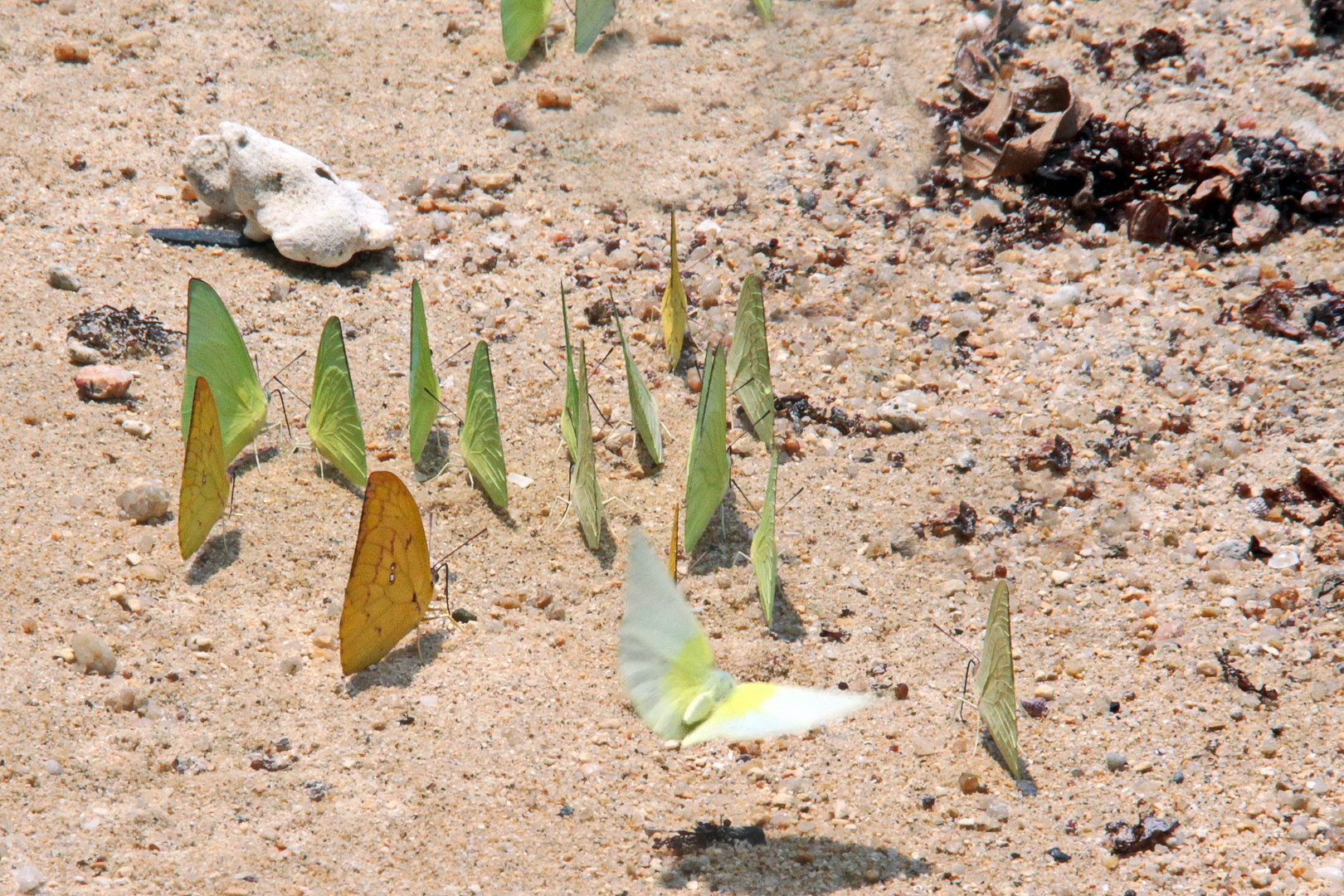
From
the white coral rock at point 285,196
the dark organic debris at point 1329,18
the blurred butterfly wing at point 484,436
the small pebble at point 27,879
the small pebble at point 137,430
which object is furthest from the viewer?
the dark organic debris at point 1329,18

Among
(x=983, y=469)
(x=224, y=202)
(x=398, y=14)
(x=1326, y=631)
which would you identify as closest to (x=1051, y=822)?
(x=1326, y=631)

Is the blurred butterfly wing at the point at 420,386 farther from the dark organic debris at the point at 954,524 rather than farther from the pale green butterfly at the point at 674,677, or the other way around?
the dark organic debris at the point at 954,524

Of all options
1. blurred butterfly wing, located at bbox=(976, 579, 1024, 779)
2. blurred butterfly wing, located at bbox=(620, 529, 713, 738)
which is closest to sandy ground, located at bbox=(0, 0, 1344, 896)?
blurred butterfly wing, located at bbox=(976, 579, 1024, 779)

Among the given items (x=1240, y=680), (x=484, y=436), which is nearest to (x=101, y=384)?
(x=484, y=436)

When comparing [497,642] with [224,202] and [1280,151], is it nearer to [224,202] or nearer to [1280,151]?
[224,202]

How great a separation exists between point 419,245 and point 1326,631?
3360 millimetres

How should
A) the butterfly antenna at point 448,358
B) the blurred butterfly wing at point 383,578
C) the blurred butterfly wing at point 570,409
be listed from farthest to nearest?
the butterfly antenna at point 448,358 → the blurred butterfly wing at point 570,409 → the blurred butterfly wing at point 383,578

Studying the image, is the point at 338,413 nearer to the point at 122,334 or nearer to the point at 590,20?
the point at 122,334

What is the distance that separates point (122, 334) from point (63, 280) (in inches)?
15.5

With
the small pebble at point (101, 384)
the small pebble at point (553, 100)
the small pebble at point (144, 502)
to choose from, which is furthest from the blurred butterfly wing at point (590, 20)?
the small pebble at point (144, 502)

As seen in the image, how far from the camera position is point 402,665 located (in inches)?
121

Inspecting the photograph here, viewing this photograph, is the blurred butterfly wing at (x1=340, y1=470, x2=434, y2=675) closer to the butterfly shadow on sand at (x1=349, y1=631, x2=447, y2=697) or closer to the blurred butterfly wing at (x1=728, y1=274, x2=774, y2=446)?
the butterfly shadow on sand at (x1=349, y1=631, x2=447, y2=697)

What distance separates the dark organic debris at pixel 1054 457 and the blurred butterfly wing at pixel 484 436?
171cm

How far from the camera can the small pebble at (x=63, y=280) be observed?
13.2ft
